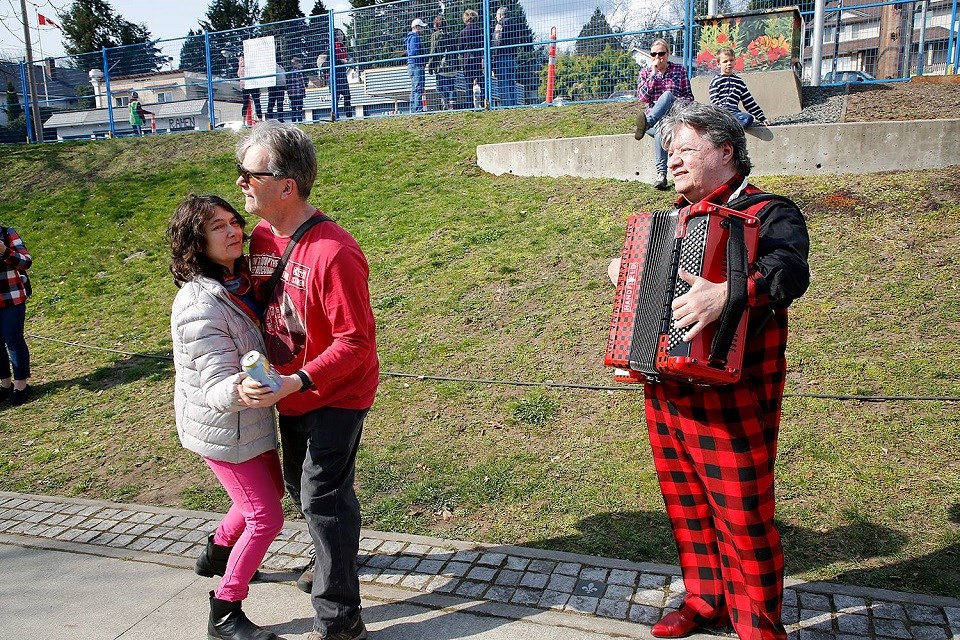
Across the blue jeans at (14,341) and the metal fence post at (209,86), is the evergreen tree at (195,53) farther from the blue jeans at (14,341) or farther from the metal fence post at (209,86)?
the blue jeans at (14,341)

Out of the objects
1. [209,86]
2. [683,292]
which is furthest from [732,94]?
[209,86]

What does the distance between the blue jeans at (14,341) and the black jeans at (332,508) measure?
5.01 m

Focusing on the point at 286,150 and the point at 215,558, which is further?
the point at 215,558

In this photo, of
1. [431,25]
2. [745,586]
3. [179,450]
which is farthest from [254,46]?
[745,586]

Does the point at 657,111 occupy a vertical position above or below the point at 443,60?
below

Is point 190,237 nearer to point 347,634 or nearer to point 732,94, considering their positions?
point 347,634

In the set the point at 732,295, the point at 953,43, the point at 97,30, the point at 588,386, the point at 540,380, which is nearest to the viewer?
the point at 732,295

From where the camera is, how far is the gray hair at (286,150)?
279 cm

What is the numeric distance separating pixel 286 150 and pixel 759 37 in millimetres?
10056

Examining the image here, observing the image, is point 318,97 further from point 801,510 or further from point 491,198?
point 801,510

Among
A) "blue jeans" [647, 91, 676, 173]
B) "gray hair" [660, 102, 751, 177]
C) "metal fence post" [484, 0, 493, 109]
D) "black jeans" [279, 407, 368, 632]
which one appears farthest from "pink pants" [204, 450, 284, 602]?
"metal fence post" [484, 0, 493, 109]

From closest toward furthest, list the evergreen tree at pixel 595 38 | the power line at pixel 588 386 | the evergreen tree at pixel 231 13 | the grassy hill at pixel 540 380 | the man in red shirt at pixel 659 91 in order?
1. the grassy hill at pixel 540 380
2. the power line at pixel 588 386
3. the man in red shirt at pixel 659 91
4. the evergreen tree at pixel 595 38
5. the evergreen tree at pixel 231 13

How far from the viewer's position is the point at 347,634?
297cm

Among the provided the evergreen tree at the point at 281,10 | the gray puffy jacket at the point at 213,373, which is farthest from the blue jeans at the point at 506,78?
the evergreen tree at the point at 281,10
